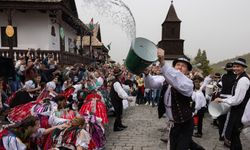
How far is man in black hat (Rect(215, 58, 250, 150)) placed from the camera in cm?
483

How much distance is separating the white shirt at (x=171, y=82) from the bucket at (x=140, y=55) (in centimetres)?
24

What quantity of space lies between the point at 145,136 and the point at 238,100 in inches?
119

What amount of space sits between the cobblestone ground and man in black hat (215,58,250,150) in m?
1.33

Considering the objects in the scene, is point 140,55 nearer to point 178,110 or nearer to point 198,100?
point 178,110

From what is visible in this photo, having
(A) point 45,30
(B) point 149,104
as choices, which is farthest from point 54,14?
(B) point 149,104

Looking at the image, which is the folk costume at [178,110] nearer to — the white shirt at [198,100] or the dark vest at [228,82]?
the dark vest at [228,82]

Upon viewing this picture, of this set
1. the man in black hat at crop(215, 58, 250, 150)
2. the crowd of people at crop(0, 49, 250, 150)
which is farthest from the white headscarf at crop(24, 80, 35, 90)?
the man in black hat at crop(215, 58, 250, 150)

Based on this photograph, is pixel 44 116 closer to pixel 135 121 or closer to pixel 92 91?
pixel 92 91

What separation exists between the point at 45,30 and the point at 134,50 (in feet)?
46.7

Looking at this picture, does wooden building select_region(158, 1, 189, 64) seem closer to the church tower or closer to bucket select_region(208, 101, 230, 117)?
the church tower

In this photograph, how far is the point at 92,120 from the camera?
19.2 feet

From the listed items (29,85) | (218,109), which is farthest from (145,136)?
(29,85)

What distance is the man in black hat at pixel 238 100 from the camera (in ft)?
15.9

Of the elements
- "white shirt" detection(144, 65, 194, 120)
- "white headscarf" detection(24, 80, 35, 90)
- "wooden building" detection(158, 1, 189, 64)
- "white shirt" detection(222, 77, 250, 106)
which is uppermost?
"wooden building" detection(158, 1, 189, 64)
